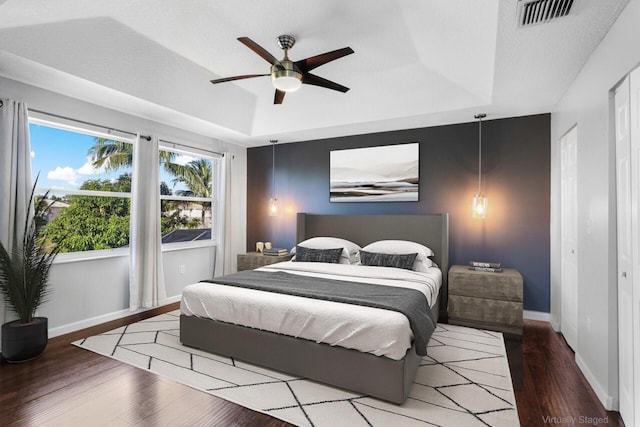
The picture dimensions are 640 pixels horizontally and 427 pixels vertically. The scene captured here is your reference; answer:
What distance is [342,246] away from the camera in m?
4.54

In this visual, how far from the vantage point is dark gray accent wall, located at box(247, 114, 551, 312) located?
396 centimetres

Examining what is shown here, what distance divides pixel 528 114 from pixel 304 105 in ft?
9.23

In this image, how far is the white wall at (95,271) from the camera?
3.31 meters

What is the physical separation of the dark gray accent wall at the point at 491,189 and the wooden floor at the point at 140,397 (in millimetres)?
1401

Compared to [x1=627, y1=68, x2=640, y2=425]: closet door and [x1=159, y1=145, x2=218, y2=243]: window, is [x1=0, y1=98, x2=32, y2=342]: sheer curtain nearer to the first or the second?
[x1=159, y1=145, x2=218, y2=243]: window

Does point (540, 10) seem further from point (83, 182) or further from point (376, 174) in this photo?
point (83, 182)

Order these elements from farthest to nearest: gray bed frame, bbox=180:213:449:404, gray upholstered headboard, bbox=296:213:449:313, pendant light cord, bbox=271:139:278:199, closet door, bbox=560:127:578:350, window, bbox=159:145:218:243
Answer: pendant light cord, bbox=271:139:278:199, window, bbox=159:145:218:243, gray upholstered headboard, bbox=296:213:449:313, closet door, bbox=560:127:578:350, gray bed frame, bbox=180:213:449:404

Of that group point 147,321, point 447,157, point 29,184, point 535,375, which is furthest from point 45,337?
point 447,157

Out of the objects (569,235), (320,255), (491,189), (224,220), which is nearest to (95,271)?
(224,220)

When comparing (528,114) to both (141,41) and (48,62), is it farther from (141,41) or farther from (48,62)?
(48,62)

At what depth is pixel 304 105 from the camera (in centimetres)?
450

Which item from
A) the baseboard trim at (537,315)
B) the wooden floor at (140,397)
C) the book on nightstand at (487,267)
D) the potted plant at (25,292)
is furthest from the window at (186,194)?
the baseboard trim at (537,315)

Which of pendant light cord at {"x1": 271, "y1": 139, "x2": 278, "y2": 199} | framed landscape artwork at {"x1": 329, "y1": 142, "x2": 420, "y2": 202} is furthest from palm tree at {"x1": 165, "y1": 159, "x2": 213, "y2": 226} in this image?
framed landscape artwork at {"x1": 329, "y1": 142, "x2": 420, "y2": 202}

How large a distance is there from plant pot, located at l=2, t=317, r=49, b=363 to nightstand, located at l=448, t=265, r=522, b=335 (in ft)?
13.3
